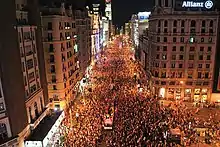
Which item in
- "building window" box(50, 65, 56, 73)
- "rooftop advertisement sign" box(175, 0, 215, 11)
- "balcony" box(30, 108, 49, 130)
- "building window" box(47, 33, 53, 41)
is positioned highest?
"rooftop advertisement sign" box(175, 0, 215, 11)

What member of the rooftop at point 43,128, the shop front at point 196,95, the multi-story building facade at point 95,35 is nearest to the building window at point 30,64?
the rooftop at point 43,128

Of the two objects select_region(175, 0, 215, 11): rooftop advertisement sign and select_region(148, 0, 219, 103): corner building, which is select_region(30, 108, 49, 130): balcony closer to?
select_region(148, 0, 219, 103): corner building

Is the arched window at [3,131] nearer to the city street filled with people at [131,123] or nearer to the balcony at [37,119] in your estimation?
the balcony at [37,119]

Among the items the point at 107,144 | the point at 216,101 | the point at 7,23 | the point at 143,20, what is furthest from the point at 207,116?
the point at 143,20

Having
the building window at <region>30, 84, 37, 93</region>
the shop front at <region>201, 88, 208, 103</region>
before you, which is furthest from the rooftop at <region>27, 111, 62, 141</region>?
the shop front at <region>201, 88, 208, 103</region>

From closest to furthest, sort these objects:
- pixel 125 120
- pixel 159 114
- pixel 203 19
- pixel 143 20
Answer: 1. pixel 125 120
2. pixel 159 114
3. pixel 203 19
4. pixel 143 20

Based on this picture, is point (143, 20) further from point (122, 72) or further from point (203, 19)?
point (203, 19)

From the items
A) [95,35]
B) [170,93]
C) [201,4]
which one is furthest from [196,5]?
[95,35]
